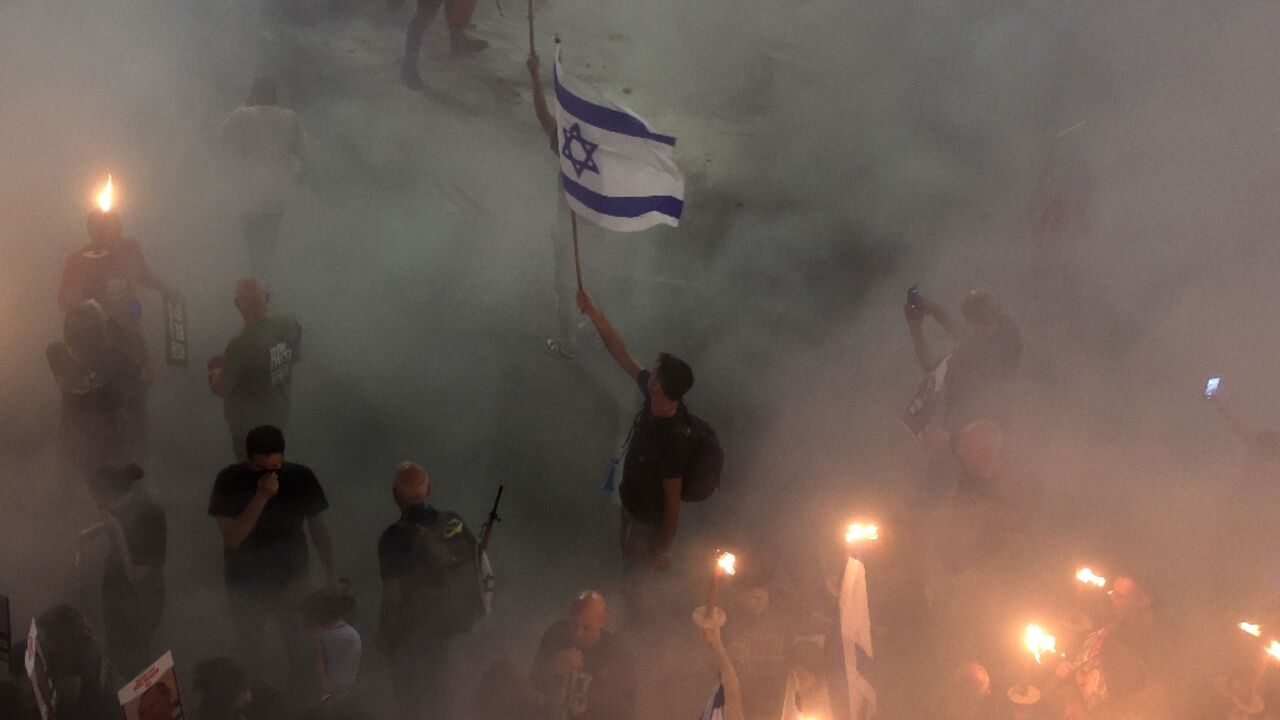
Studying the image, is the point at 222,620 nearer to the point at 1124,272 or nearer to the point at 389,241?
the point at 389,241

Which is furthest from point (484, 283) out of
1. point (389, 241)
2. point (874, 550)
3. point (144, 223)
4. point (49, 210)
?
point (874, 550)

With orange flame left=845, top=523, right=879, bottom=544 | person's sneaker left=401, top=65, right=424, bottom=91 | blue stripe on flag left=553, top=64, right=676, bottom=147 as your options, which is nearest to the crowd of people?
orange flame left=845, top=523, right=879, bottom=544

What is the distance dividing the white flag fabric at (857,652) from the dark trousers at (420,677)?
1.34 metres

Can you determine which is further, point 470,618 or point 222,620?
point 222,620

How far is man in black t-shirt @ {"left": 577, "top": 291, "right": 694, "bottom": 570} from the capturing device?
3.47 m

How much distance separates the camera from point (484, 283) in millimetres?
6016

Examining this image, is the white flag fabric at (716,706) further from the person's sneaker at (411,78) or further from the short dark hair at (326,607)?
the person's sneaker at (411,78)

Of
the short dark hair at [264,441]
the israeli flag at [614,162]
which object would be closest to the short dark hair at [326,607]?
the short dark hair at [264,441]

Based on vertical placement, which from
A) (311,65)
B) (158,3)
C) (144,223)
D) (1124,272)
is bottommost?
(1124,272)

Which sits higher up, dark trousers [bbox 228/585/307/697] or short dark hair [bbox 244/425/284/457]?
short dark hair [bbox 244/425/284/457]

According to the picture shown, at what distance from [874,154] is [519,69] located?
2.75m

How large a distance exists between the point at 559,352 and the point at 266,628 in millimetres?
2325

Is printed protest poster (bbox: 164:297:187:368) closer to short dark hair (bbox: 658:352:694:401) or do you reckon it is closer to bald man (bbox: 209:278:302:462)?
bald man (bbox: 209:278:302:462)

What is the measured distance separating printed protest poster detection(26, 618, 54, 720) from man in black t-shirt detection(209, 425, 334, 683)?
62cm
